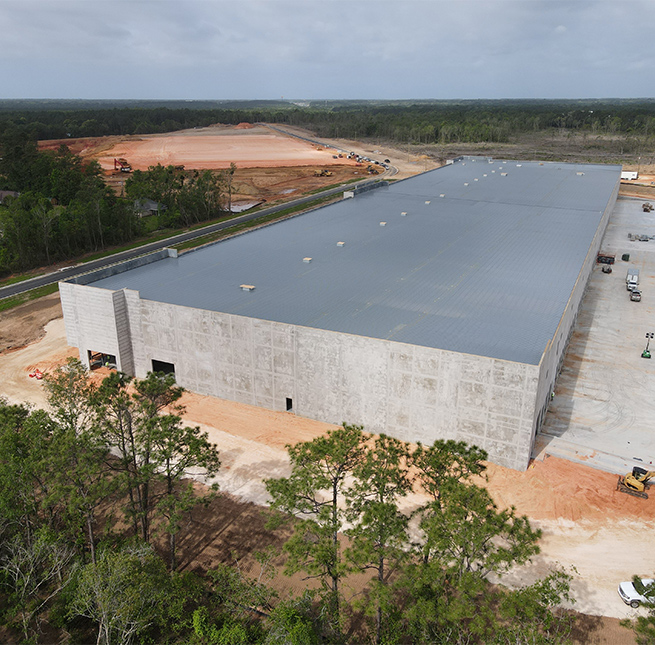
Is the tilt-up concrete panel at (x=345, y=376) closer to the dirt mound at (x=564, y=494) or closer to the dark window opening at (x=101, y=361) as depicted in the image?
the dirt mound at (x=564, y=494)

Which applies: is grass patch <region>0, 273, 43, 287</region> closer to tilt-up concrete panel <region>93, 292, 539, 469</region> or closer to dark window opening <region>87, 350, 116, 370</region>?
dark window opening <region>87, 350, 116, 370</region>

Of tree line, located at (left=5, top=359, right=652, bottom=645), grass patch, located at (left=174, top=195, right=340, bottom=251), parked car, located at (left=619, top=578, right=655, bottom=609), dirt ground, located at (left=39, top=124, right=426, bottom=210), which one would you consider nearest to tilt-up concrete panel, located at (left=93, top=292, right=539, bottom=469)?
parked car, located at (left=619, top=578, right=655, bottom=609)

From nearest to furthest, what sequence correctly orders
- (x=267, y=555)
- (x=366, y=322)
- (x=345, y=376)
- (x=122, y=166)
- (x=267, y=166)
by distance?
1. (x=267, y=555)
2. (x=345, y=376)
3. (x=366, y=322)
4. (x=122, y=166)
5. (x=267, y=166)

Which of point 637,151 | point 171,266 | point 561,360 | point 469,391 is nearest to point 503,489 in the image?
point 469,391

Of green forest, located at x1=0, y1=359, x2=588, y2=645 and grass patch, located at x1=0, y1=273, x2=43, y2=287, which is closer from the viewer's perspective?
green forest, located at x1=0, y1=359, x2=588, y2=645

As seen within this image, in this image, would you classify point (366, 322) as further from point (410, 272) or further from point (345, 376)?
point (410, 272)

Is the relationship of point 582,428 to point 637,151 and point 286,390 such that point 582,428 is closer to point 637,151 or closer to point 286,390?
point 286,390

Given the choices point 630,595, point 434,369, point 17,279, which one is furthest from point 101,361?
point 630,595
